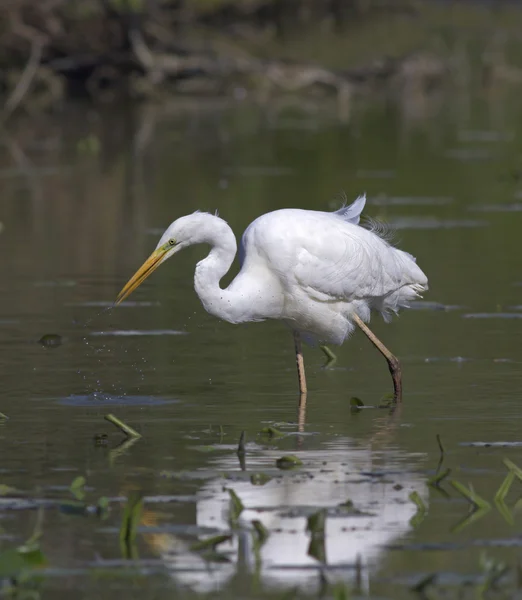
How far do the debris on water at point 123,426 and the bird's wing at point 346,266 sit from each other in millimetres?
1754

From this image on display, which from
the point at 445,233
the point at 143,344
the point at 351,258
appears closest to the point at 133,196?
the point at 445,233

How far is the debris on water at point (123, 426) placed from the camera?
784 cm

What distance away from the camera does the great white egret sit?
29.7 ft

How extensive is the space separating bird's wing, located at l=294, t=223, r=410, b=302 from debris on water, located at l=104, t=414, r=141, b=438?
1754 mm

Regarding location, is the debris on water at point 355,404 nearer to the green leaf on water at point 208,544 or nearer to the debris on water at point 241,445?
the debris on water at point 241,445

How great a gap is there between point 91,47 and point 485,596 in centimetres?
2575

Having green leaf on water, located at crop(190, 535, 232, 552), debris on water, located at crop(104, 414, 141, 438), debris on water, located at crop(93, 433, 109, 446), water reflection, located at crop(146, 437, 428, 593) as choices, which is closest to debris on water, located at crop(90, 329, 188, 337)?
debris on water, located at crop(104, 414, 141, 438)

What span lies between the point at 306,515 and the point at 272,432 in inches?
63.2

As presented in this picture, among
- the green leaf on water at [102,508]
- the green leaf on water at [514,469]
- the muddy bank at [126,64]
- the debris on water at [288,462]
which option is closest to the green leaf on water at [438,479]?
the green leaf on water at [514,469]

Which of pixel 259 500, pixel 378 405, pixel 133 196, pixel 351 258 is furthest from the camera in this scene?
pixel 133 196

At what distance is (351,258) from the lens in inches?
378

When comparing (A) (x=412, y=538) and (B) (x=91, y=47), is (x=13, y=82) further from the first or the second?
(A) (x=412, y=538)

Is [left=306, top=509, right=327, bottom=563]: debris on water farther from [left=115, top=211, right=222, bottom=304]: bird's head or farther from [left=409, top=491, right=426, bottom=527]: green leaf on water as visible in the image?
[left=115, top=211, right=222, bottom=304]: bird's head

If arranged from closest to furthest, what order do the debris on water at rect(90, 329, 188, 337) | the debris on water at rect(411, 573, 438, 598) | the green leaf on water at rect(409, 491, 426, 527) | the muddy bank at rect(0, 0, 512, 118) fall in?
Answer: the debris on water at rect(411, 573, 438, 598), the green leaf on water at rect(409, 491, 426, 527), the debris on water at rect(90, 329, 188, 337), the muddy bank at rect(0, 0, 512, 118)
